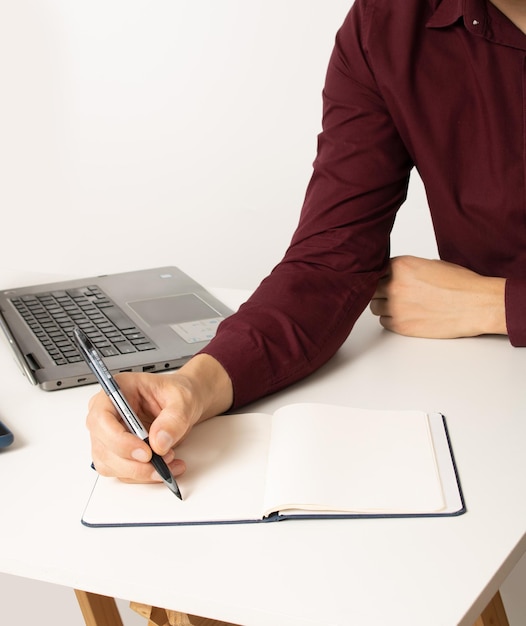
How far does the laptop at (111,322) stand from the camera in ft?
4.06

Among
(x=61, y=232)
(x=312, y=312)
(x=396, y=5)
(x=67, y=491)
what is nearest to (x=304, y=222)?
(x=312, y=312)

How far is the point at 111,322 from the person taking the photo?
1377 millimetres

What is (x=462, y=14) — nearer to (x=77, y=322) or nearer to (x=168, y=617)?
(x=77, y=322)

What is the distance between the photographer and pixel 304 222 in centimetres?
142

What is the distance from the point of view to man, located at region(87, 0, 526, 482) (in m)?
1.28

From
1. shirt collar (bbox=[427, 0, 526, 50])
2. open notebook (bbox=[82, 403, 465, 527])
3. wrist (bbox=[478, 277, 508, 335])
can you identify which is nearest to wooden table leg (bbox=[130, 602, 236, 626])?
open notebook (bbox=[82, 403, 465, 527])

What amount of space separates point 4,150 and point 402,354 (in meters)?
3.43

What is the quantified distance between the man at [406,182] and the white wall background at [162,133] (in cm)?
216

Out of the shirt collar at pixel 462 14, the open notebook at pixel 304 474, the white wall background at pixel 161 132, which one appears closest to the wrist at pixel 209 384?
the open notebook at pixel 304 474

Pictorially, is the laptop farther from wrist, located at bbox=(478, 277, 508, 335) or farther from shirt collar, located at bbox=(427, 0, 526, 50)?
shirt collar, located at bbox=(427, 0, 526, 50)

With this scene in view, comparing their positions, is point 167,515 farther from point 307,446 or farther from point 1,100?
point 1,100

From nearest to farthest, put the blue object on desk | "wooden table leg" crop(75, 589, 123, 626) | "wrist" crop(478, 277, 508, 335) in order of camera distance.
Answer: the blue object on desk
"wooden table leg" crop(75, 589, 123, 626)
"wrist" crop(478, 277, 508, 335)

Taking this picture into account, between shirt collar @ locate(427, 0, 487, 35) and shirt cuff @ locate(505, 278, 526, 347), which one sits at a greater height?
shirt collar @ locate(427, 0, 487, 35)

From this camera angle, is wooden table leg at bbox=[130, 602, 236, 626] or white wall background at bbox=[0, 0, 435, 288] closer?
wooden table leg at bbox=[130, 602, 236, 626]
